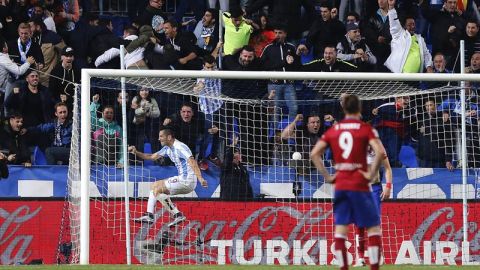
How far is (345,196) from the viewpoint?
1229 cm

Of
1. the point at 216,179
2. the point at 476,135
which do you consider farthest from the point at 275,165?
the point at 476,135

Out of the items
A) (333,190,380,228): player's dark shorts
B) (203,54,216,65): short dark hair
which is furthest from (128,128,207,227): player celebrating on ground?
(333,190,380,228): player's dark shorts

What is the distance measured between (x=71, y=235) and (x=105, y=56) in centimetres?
415

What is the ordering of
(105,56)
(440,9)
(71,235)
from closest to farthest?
1. (71,235)
2. (105,56)
3. (440,9)

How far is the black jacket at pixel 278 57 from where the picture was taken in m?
20.9

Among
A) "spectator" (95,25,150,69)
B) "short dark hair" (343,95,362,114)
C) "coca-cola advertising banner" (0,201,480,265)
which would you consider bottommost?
"coca-cola advertising banner" (0,201,480,265)

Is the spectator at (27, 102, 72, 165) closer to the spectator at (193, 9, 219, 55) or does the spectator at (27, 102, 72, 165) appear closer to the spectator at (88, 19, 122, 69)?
the spectator at (88, 19, 122, 69)

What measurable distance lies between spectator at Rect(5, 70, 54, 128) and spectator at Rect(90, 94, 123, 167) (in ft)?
5.75

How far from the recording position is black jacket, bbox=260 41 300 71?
20.9 m

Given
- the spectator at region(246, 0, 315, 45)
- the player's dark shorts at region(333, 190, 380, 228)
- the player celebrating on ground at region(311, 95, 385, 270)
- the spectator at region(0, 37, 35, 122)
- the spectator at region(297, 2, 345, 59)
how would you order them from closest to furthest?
the player celebrating on ground at region(311, 95, 385, 270), the player's dark shorts at region(333, 190, 380, 228), the spectator at region(0, 37, 35, 122), the spectator at region(297, 2, 345, 59), the spectator at region(246, 0, 315, 45)

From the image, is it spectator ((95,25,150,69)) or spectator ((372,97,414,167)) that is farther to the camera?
spectator ((95,25,150,69))

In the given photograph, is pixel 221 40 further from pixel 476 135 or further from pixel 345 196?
pixel 345 196

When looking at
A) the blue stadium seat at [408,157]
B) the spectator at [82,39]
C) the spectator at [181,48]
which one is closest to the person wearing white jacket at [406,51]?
the blue stadium seat at [408,157]

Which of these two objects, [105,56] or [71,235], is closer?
[71,235]
